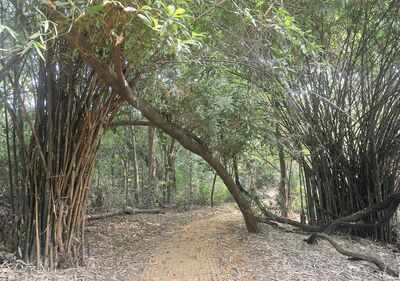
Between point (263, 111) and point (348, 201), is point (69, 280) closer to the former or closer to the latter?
point (263, 111)

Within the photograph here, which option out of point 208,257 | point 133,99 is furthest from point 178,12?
point 208,257

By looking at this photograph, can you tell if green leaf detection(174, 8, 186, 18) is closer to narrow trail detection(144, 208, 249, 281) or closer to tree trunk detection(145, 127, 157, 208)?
narrow trail detection(144, 208, 249, 281)

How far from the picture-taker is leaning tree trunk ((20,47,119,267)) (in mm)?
3115

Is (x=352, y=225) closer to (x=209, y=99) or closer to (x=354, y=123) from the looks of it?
(x=354, y=123)

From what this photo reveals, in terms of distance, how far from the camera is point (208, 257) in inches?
144

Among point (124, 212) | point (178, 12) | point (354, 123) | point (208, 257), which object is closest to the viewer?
point (178, 12)

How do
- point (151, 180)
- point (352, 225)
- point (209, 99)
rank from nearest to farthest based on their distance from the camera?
point (209, 99), point (352, 225), point (151, 180)

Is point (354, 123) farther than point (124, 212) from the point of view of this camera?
No

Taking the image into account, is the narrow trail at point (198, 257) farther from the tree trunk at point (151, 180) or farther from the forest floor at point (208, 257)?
the tree trunk at point (151, 180)

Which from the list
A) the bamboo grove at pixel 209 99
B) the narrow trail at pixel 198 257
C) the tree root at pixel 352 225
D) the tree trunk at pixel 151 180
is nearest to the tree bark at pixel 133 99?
the bamboo grove at pixel 209 99

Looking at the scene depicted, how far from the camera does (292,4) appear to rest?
3.46 meters

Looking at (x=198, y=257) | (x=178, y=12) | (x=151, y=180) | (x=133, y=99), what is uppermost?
(x=178, y=12)

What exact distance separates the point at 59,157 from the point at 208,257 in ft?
5.45

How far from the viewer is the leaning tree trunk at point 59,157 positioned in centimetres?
312
